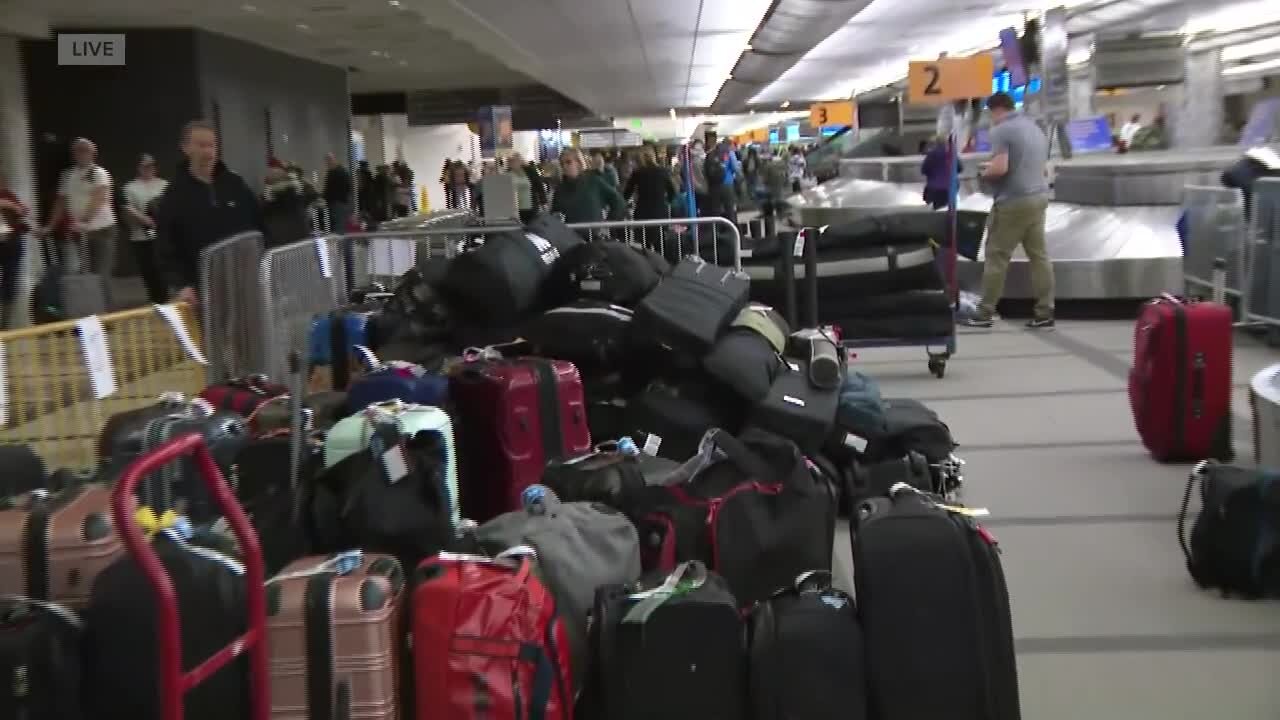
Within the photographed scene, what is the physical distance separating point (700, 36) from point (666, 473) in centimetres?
1960

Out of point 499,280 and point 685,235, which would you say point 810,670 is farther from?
point 685,235

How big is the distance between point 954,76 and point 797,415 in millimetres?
16451

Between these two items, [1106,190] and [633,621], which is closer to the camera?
[633,621]

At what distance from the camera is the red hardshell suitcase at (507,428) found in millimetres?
4969

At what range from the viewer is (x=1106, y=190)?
13.9 meters

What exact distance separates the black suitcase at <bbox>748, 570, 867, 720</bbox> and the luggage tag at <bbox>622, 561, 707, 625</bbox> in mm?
241

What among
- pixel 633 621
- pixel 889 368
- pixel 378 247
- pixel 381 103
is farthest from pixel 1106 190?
pixel 381 103

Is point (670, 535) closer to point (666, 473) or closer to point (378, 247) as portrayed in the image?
point (666, 473)

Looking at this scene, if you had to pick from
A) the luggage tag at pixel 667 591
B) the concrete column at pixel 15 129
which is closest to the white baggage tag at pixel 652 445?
the luggage tag at pixel 667 591

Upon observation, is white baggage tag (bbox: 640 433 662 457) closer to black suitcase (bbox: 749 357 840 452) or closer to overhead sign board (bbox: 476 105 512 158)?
black suitcase (bbox: 749 357 840 452)

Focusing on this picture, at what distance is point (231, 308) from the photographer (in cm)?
663

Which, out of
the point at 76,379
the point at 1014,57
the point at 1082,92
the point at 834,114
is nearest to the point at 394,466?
the point at 76,379

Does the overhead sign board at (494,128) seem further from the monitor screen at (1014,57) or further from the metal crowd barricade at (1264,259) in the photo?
the metal crowd barricade at (1264,259)

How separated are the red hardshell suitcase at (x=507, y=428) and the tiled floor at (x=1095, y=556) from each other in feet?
4.05
